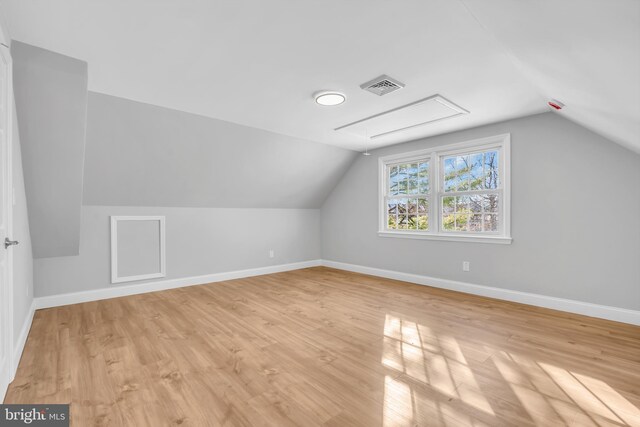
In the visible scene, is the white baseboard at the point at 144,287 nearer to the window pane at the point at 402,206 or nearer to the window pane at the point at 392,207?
the window pane at the point at 392,207

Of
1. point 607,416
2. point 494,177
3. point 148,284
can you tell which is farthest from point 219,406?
point 494,177

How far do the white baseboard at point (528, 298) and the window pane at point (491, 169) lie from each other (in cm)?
139

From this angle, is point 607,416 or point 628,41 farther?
point 607,416

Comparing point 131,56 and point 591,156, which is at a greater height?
point 131,56

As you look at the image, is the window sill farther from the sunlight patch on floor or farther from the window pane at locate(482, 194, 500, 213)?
the sunlight patch on floor

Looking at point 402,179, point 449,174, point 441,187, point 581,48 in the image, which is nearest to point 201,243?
point 402,179

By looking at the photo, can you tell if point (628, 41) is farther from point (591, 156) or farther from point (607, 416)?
point (591, 156)

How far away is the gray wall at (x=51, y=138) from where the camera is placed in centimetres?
227

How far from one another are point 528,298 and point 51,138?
5395 mm

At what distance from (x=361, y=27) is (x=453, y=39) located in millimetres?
661

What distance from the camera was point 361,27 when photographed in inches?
73.3

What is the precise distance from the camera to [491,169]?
12.9ft

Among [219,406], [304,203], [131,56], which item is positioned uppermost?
[131,56]

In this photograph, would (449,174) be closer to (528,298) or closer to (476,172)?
(476,172)
